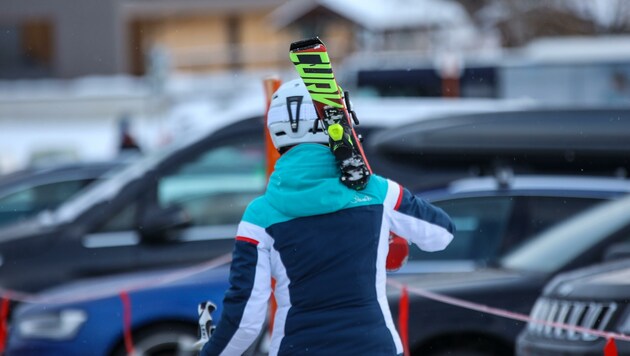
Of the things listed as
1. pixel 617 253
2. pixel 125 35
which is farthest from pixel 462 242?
pixel 125 35

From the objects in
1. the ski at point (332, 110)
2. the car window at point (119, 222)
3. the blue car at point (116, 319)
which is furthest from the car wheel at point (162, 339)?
the ski at point (332, 110)

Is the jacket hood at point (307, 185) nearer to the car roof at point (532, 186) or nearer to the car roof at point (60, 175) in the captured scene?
the car roof at point (532, 186)

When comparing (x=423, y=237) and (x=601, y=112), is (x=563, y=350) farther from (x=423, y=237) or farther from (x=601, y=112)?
(x=601, y=112)

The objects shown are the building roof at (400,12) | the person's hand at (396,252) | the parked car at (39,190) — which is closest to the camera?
the person's hand at (396,252)

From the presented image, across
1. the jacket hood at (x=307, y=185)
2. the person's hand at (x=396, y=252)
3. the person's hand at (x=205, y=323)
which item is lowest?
the person's hand at (x=205, y=323)

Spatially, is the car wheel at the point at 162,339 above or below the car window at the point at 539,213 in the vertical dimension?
below

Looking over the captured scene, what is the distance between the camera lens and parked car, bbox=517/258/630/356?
177 inches

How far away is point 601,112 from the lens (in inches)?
318

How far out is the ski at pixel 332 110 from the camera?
307cm

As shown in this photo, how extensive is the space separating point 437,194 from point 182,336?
5.60ft

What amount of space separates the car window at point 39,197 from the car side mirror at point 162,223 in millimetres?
2803

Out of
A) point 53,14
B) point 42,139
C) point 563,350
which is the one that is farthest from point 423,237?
point 53,14

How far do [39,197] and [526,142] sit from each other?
4498mm

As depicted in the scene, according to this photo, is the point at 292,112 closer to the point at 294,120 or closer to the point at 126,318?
the point at 294,120
